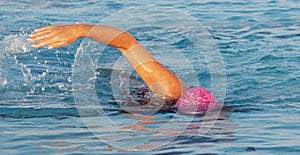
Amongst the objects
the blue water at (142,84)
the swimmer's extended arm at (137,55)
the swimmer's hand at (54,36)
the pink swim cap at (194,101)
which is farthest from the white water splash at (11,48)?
the pink swim cap at (194,101)

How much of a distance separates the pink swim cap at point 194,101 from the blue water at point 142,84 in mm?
126

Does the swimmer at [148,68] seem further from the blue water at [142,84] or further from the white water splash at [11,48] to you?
the white water splash at [11,48]

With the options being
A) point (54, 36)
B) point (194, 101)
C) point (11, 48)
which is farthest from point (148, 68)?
point (11, 48)

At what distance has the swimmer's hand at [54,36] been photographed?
17.8 feet

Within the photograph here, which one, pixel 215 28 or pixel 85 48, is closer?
pixel 85 48

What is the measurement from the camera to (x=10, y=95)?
6938 millimetres

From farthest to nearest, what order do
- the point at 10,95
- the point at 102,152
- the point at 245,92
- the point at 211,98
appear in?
1. the point at 245,92
2. the point at 10,95
3. the point at 211,98
4. the point at 102,152

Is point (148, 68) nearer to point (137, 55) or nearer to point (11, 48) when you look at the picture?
point (137, 55)

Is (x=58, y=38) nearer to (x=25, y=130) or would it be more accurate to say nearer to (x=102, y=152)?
(x=25, y=130)

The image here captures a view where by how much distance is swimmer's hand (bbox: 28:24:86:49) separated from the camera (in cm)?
541

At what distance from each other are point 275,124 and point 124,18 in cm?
631

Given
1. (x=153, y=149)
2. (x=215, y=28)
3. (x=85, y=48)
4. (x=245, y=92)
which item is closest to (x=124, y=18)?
(x=215, y=28)

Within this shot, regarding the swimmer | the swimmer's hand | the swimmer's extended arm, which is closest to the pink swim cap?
the swimmer

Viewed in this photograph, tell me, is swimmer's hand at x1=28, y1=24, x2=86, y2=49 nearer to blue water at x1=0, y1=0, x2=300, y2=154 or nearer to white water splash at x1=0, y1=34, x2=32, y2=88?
blue water at x1=0, y1=0, x2=300, y2=154
